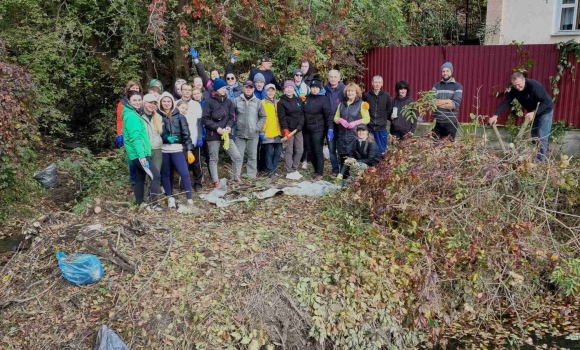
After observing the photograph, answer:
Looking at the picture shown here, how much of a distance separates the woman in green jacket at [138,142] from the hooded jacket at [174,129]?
1.11ft

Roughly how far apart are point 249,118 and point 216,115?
59 centimetres

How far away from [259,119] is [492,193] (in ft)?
13.1

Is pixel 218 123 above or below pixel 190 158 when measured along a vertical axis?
above

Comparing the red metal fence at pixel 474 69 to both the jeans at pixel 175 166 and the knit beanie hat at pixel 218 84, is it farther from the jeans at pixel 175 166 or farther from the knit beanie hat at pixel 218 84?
the jeans at pixel 175 166

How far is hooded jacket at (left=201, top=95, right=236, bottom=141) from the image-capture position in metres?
8.02

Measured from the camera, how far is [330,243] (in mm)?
5887

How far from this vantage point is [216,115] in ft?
26.4

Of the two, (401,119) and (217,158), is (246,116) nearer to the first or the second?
(217,158)

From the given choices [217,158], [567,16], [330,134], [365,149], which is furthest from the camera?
[567,16]

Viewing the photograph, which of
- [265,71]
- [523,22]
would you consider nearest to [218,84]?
[265,71]

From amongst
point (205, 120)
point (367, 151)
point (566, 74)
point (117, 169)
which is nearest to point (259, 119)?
point (205, 120)

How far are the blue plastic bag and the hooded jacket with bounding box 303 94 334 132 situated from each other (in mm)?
4464

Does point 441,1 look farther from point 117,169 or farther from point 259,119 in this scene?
point 117,169

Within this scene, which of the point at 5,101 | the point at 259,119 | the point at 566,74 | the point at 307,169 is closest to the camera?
the point at 5,101
